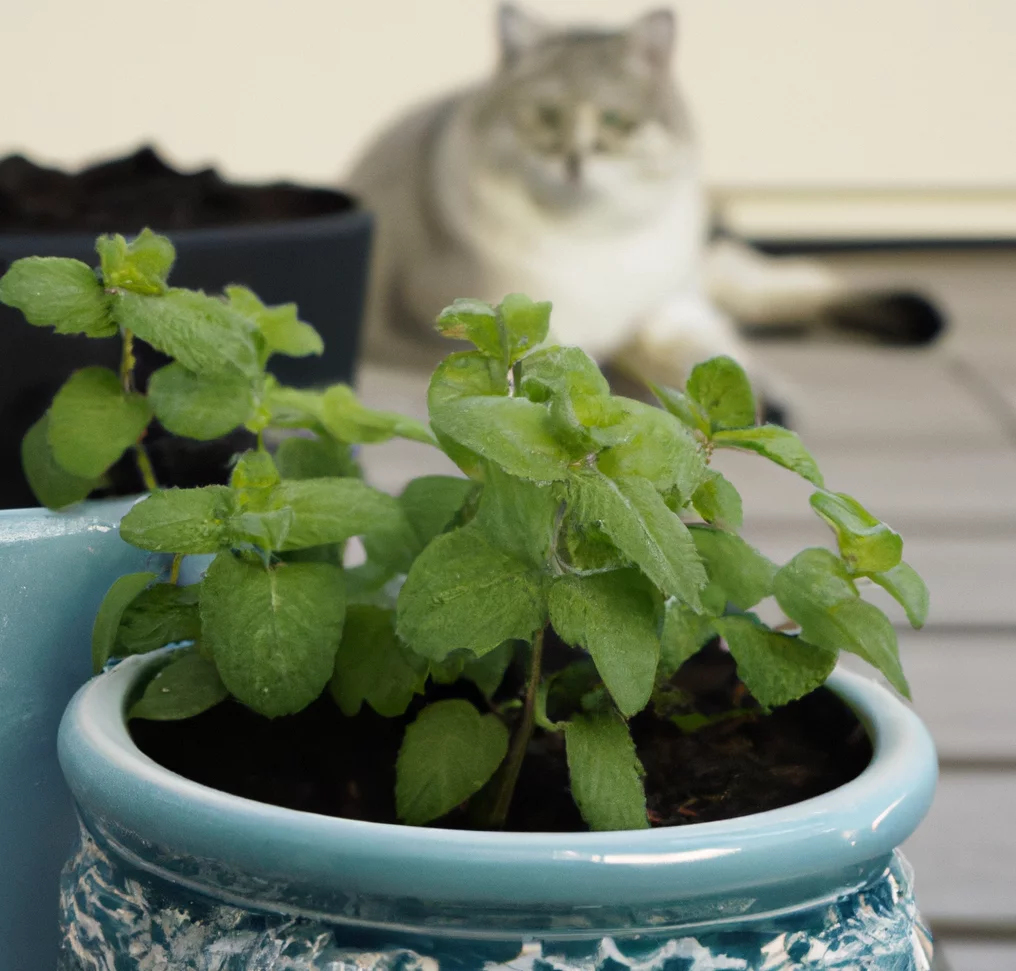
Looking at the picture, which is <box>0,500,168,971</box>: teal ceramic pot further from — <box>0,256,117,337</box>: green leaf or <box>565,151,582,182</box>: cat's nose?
<box>565,151,582,182</box>: cat's nose

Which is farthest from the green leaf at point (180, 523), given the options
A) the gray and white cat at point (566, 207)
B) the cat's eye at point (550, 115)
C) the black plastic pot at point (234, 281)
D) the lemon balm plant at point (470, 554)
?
the cat's eye at point (550, 115)

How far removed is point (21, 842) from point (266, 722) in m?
0.08

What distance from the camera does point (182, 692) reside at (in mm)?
290

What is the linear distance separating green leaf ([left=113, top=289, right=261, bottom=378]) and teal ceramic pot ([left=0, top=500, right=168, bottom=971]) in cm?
5

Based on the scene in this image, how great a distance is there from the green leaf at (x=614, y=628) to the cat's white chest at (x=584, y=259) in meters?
1.37

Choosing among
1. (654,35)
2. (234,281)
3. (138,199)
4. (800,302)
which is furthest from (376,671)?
(800,302)

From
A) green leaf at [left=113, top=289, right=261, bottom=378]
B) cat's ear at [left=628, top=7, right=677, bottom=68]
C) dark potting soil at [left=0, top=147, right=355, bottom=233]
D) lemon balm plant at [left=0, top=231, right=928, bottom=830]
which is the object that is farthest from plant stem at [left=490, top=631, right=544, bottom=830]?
cat's ear at [left=628, top=7, right=677, bottom=68]

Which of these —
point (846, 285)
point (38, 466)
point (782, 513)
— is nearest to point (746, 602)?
point (38, 466)

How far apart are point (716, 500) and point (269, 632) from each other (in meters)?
0.10

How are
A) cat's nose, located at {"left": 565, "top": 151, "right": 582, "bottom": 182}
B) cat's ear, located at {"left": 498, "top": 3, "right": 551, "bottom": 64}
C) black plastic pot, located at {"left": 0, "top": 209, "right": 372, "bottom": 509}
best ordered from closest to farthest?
black plastic pot, located at {"left": 0, "top": 209, "right": 372, "bottom": 509} < cat's nose, located at {"left": 565, "top": 151, "right": 582, "bottom": 182} < cat's ear, located at {"left": 498, "top": 3, "right": 551, "bottom": 64}

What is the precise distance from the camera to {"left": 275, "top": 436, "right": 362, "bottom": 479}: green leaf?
1.13 feet

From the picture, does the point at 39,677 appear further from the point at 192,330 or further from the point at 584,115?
the point at 584,115

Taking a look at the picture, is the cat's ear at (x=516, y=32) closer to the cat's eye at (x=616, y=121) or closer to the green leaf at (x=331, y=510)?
the cat's eye at (x=616, y=121)

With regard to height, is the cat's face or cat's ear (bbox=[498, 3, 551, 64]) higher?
cat's ear (bbox=[498, 3, 551, 64])
